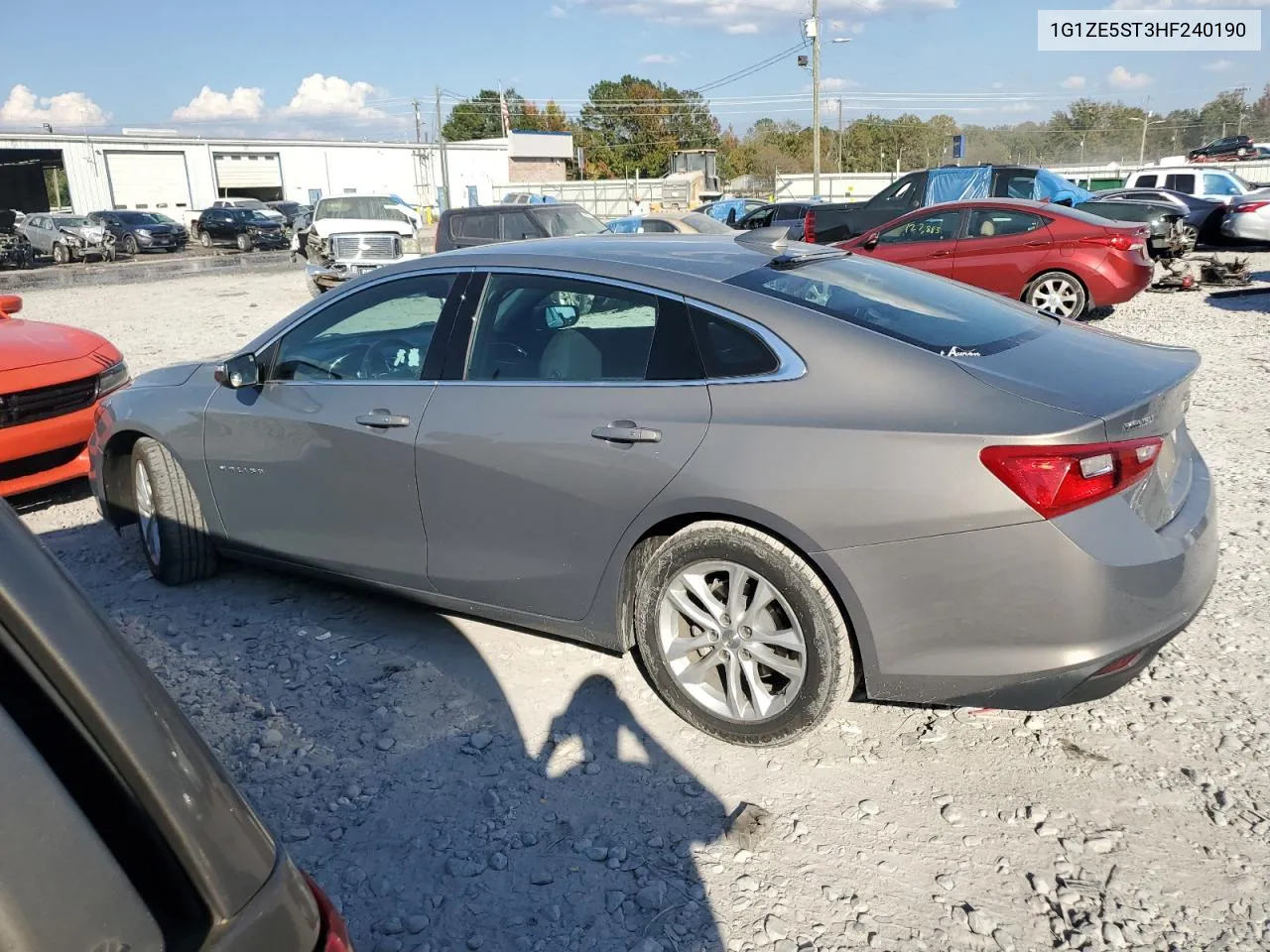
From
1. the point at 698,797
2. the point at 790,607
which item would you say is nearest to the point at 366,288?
the point at 790,607

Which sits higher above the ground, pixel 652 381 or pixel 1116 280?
pixel 652 381

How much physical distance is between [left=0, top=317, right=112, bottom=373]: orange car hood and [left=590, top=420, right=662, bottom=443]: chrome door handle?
4.10 meters

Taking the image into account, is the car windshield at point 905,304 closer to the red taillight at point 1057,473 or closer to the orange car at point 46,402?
the red taillight at point 1057,473

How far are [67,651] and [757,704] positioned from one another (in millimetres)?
2377

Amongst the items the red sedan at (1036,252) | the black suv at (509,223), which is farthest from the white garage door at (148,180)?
the red sedan at (1036,252)

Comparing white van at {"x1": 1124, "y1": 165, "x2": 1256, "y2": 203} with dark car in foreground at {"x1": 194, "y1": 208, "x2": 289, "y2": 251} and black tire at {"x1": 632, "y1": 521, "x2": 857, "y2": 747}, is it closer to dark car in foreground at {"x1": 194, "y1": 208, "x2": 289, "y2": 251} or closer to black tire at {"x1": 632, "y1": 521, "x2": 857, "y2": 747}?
black tire at {"x1": 632, "y1": 521, "x2": 857, "y2": 747}

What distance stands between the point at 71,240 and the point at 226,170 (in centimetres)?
2552

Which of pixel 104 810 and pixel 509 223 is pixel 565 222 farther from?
pixel 104 810

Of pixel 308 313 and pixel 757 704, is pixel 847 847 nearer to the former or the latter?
pixel 757 704

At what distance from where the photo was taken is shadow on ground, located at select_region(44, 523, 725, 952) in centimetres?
263

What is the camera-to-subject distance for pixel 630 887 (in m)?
2.69

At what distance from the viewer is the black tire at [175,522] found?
4.57 m

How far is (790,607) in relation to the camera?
303cm

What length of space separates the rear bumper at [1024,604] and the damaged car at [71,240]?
35302 millimetres
